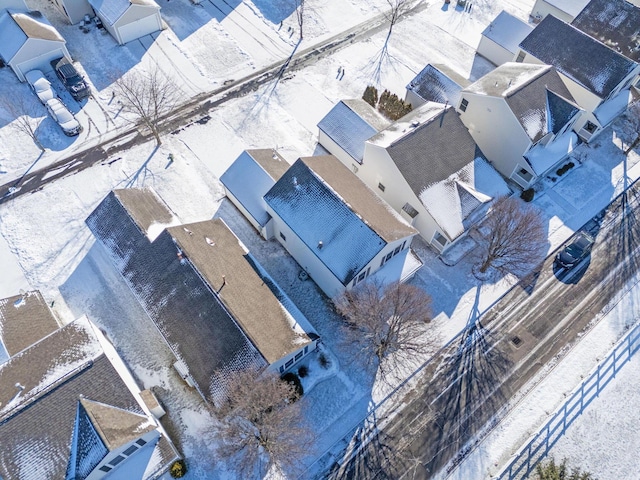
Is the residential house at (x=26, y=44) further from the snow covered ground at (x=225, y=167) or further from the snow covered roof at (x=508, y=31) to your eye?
the snow covered roof at (x=508, y=31)

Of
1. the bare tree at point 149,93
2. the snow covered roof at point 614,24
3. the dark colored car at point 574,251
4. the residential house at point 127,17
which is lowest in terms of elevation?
the dark colored car at point 574,251

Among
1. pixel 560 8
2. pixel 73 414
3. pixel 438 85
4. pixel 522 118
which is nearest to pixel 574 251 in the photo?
pixel 522 118

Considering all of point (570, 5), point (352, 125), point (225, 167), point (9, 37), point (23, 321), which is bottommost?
point (570, 5)

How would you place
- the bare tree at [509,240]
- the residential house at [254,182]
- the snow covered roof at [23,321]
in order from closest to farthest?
the snow covered roof at [23,321] < the bare tree at [509,240] < the residential house at [254,182]

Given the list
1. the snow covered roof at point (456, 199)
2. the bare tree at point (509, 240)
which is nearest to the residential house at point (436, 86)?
the snow covered roof at point (456, 199)

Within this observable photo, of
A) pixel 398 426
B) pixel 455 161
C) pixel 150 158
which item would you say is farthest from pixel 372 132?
pixel 398 426

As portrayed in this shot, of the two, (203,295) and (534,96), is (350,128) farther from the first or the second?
(203,295)

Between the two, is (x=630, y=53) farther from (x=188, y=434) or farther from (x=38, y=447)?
(x=38, y=447)
